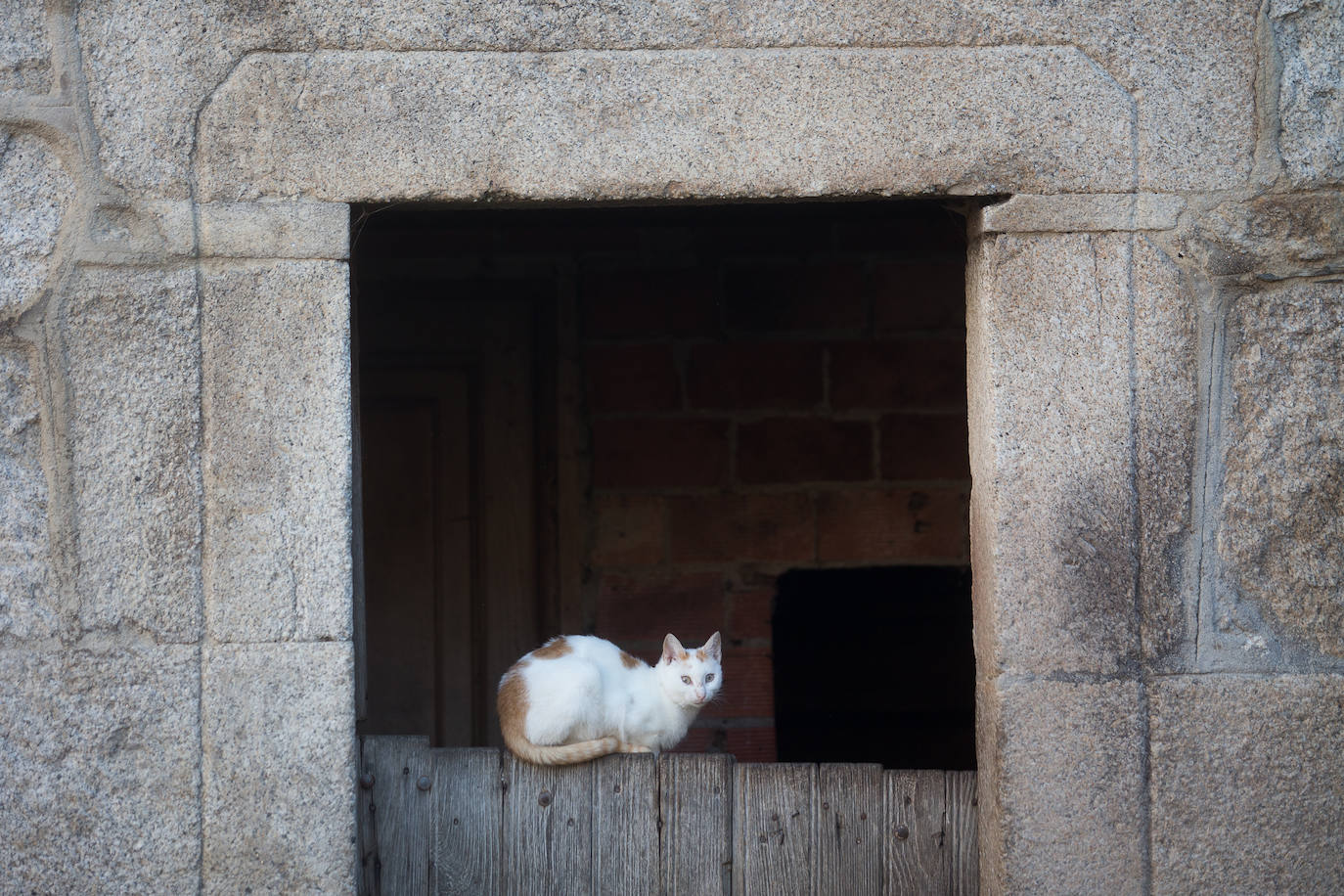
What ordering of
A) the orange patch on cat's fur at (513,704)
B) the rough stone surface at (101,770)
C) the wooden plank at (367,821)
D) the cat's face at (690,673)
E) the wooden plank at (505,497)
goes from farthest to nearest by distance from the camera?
the wooden plank at (505,497)
the cat's face at (690,673)
the orange patch on cat's fur at (513,704)
the wooden plank at (367,821)
the rough stone surface at (101,770)

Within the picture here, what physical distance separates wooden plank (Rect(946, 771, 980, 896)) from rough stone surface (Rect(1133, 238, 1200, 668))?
1.50 ft

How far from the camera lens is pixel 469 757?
2369 mm

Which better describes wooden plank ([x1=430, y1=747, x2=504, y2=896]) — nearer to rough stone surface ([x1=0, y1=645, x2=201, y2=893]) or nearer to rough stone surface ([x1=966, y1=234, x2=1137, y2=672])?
rough stone surface ([x1=0, y1=645, x2=201, y2=893])

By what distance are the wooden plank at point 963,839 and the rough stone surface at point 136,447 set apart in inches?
57.5

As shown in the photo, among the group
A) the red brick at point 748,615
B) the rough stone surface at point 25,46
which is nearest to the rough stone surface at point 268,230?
the rough stone surface at point 25,46

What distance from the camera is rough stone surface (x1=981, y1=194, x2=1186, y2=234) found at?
85.2 inches

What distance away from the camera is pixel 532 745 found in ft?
7.79

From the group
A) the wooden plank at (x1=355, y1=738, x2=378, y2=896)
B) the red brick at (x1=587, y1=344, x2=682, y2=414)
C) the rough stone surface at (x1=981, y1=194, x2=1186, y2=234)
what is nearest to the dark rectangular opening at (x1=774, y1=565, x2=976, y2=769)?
the red brick at (x1=587, y1=344, x2=682, y2=414)

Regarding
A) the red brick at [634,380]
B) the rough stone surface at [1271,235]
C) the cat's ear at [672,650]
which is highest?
the rough stone surface at [1271,235]

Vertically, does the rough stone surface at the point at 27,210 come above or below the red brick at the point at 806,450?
above

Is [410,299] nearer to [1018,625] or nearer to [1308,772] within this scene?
[1018,625]

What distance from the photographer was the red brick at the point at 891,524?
3.62 m

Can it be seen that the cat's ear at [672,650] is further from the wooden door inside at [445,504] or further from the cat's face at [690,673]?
the wooden door inside at [445,504]

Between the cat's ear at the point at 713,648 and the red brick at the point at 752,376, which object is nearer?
the cat's ear at the point at 713,648
